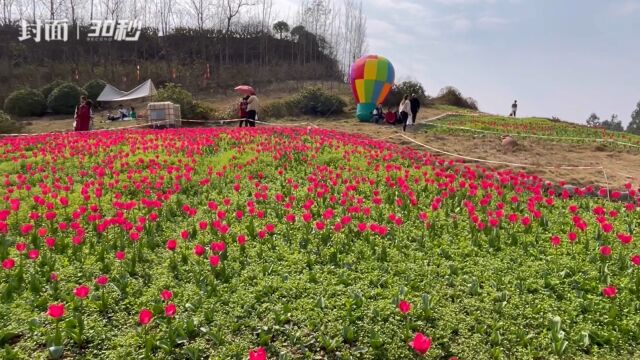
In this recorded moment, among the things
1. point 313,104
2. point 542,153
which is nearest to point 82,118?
point 313,104

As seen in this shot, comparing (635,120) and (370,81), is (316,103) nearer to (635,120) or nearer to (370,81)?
(370,81)

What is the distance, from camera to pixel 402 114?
2236 cm

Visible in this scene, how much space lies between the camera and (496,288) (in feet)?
16.6

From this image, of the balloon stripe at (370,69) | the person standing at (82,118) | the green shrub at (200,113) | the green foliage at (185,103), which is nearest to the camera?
the person standing at (82,118)

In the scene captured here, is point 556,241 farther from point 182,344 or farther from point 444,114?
point 444,114

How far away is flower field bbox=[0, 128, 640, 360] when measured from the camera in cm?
414

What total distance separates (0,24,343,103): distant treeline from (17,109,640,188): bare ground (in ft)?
62.5

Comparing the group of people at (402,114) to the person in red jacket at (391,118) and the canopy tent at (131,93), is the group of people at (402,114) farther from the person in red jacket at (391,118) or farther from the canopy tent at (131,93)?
the canopy tent at (131,93)

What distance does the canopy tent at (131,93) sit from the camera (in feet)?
99.0

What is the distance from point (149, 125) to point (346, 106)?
14993 mm

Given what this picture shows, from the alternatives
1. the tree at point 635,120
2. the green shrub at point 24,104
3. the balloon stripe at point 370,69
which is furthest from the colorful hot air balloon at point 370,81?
the tree at point 635,120

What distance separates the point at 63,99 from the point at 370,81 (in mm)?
21242

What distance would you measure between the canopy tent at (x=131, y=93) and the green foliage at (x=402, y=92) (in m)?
17.8

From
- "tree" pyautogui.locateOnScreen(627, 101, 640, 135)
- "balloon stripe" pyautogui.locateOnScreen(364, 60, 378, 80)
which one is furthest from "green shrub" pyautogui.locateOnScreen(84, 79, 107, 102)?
"tree" pyautogui.locateOnScreen(627, 101, 640, 135)
